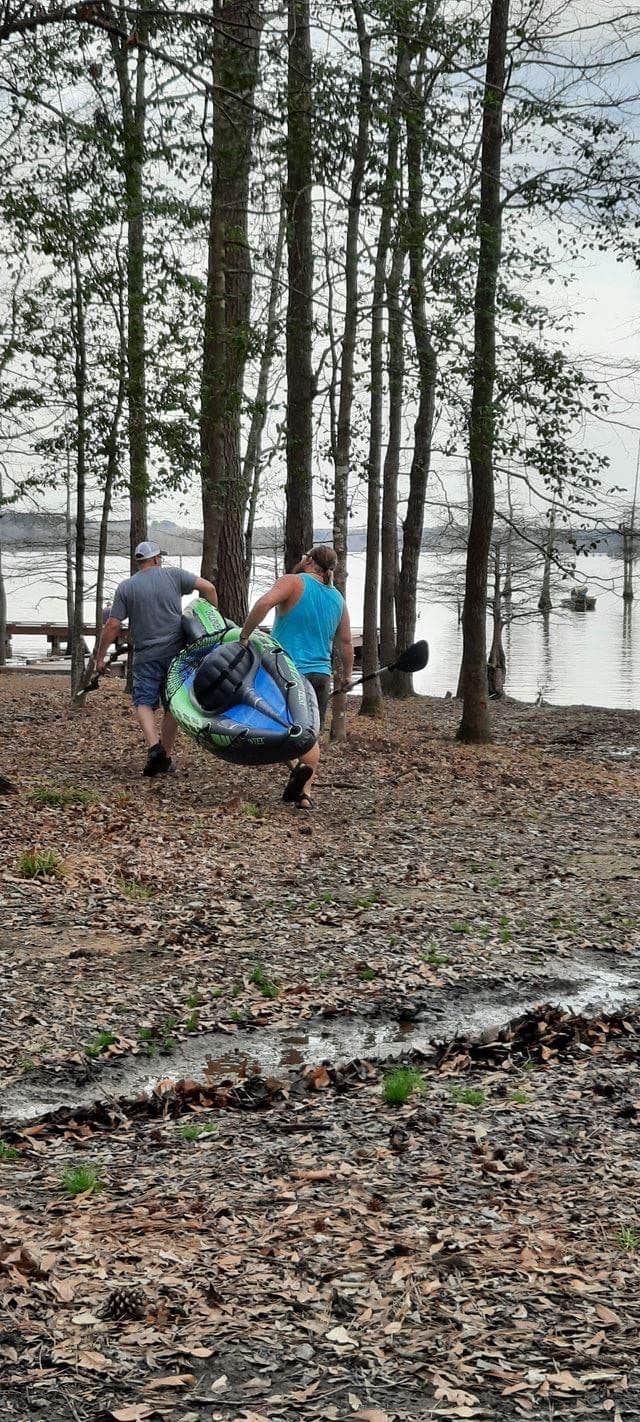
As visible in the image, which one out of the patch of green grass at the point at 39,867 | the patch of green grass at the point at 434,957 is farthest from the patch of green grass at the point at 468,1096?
the patch of green grass at the point at 39,867

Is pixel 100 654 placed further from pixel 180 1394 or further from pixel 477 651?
pixel 180 1394

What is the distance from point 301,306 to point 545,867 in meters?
9.00

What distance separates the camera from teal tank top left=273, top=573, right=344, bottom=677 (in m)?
11.6

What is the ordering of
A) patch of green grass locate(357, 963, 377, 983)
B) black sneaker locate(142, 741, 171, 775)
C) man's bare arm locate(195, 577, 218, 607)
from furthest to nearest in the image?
black sneaker locate(142, 741, 171, 775) < man's bare arm locate(195, 577, 218, 607) < patch of green grass locate(357, 963, 377, 983)

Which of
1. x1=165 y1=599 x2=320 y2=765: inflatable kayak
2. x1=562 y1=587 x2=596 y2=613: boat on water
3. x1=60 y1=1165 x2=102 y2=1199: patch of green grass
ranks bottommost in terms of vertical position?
x1=60 y1=1165 x2=102 y2=1199: patch of green grass

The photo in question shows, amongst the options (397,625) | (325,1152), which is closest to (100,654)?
(325,1152)

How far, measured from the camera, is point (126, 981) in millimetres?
6926

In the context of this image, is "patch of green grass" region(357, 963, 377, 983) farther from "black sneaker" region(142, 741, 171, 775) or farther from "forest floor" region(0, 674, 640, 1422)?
"black sneaker" region(142, 741, 171, 775)

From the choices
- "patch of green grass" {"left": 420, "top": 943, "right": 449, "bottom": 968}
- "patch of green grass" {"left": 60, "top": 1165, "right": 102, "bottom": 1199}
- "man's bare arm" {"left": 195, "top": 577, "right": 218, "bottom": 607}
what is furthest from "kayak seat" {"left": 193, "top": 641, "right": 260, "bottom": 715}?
"patch of green grass" {"left": 60, "top": 1165, "right": 102, "bottom": 1199}

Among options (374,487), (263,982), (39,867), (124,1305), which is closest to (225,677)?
(39,867)

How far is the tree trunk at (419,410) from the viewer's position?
14648 millimetres

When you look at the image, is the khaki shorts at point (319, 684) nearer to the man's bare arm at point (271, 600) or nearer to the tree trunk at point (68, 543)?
the man's bare arm at point (271, 600)

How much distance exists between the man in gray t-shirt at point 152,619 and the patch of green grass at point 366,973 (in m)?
5.68

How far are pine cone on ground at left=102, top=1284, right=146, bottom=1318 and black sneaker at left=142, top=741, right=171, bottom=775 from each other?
30.5ft
